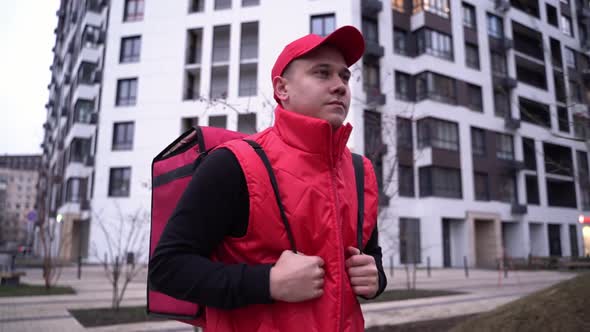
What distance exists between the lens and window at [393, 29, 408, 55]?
2889 cm

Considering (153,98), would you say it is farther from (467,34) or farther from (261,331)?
(261,331)

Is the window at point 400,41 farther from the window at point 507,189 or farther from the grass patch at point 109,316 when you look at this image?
the grass patch at point 109,316

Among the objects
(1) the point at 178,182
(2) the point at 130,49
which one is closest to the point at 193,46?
(2) the point at 130,49

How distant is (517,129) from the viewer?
105ft

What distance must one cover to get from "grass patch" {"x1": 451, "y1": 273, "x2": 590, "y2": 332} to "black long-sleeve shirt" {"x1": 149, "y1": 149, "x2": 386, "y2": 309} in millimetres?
3726

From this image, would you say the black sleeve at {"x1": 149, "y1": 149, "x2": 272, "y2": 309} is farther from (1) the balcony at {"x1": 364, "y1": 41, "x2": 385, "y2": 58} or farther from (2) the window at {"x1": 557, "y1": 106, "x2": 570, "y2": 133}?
(1) the balcony at {"x1": 364, "y1": 41, "x2": 385, "y2": 58}

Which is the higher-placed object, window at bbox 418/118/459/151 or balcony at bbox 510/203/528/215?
window at bbox 418/118/459/151

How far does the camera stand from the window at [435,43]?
2862 cm

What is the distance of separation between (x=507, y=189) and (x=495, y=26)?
44.2 ft

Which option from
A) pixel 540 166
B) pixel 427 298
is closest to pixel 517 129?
pixel 540 166

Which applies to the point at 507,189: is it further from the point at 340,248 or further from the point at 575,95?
the point at 340,248

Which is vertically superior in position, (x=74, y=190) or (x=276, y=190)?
(x=74, y=190)

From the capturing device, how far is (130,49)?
95.2 ft

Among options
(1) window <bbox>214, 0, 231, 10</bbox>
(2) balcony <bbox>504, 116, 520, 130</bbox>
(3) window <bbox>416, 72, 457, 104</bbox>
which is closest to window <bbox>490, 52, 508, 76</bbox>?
(2) balcony <bbox>504, 116, 520, 130</bbox>
